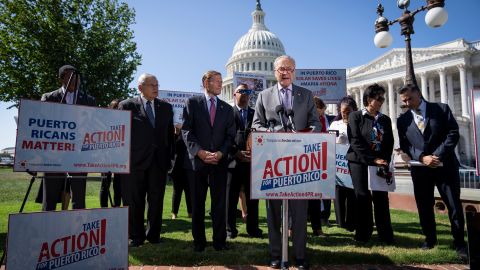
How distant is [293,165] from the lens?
12.2ft

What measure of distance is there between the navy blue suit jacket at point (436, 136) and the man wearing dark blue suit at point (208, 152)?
2827mm

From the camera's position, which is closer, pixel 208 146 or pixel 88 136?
pixel 88 136

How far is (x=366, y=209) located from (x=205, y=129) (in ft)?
9.63

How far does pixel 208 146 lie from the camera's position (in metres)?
5.00

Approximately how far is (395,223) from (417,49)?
234 ft

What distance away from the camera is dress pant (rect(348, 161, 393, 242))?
5.40m

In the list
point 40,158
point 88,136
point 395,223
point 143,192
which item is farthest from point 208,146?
point 395,223

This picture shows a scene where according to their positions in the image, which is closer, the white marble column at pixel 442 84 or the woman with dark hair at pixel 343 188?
the woman with dark hair at pixel 343 188

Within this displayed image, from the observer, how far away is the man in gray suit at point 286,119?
161 inches

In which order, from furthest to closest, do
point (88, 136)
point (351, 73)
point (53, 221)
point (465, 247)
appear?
point (351, 73)
point (465, 247)
point (88, 136)
point (53, 221)

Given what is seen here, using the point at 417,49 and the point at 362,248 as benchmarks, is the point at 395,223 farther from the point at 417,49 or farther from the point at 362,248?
the point at 417,49

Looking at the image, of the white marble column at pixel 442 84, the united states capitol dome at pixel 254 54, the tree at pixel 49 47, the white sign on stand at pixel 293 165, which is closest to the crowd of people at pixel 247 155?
the white sign on stand at pixel 293 165

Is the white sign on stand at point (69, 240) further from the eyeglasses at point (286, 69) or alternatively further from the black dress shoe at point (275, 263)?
the eyeglasses at point (286, 69)

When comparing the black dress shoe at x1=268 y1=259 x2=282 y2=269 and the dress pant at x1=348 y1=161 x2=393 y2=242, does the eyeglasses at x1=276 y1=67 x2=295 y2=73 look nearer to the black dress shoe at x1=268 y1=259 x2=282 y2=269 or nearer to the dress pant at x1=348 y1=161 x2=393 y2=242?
the dress pant at x1=348 y1=161 x2=393 y2=242
